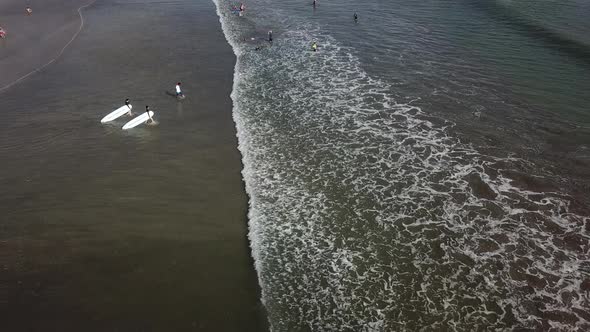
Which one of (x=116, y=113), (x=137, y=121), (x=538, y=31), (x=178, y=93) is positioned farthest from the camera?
(x=538, y=31)

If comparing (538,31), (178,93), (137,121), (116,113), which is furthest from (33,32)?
(538,31)

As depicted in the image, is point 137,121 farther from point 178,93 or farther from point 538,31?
point 538,31

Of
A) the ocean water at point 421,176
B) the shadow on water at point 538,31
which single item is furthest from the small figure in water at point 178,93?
the shadow on water at point 538,31

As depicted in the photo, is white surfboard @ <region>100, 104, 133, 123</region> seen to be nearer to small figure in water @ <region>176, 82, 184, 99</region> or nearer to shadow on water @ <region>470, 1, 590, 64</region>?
small figure in water @ <region>176, 82, 184, 99</region>

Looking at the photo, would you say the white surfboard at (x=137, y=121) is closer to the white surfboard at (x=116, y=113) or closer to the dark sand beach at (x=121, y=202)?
the dark sand beach at (x=121, y=202)

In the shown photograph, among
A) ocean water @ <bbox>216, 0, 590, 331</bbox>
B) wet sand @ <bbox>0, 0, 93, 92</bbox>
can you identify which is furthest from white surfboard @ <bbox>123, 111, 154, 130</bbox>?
wet sand @ <bbox>0, 0, 93, 92</bbox>

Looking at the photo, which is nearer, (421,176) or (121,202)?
(121,202)

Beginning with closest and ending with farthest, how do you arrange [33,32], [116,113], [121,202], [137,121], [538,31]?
[121,202]
[137,121]
[116,113]
[538,31]
[33,32]
